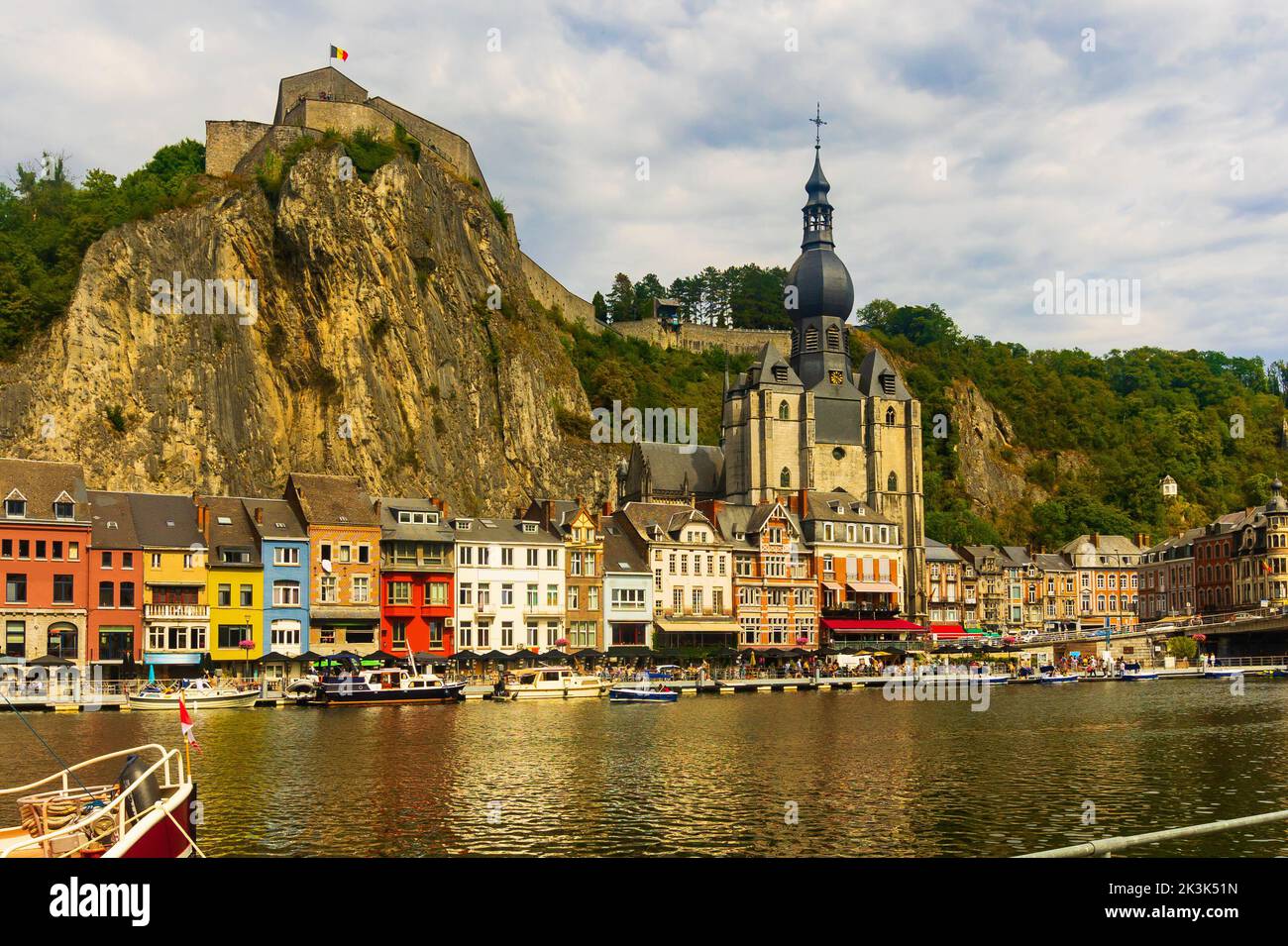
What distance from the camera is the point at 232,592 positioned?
7238cm

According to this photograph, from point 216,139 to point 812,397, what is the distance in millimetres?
57508

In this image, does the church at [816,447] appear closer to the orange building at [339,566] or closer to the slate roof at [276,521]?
the orange building at [339,566]

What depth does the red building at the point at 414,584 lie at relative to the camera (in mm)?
78062

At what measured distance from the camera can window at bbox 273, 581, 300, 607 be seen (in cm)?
7367

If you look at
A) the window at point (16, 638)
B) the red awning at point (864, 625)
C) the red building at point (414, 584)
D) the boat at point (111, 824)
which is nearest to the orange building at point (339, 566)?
the red building at point (414, 584)

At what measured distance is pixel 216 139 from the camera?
113 meters

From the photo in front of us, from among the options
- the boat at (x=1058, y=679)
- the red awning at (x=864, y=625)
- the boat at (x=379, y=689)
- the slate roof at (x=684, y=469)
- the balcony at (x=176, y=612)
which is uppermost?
the slate roof at (x=684, y=469)

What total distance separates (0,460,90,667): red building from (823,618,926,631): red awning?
52438 millimetres

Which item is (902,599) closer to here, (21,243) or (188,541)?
(188,541)

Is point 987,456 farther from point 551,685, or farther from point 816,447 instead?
point 551,685

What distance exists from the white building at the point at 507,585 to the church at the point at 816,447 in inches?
1402

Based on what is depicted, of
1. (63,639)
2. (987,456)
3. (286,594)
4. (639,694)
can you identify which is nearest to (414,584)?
(286,594)

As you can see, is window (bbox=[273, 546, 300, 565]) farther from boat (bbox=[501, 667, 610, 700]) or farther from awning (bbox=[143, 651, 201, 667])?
boat (bbox=[501, 667, 610, 700])
